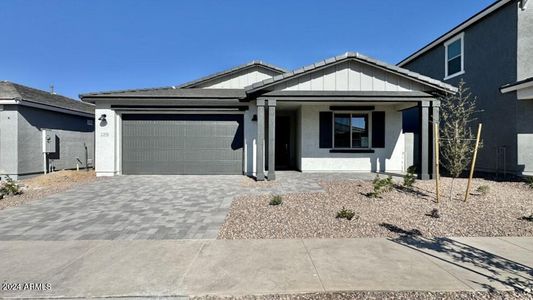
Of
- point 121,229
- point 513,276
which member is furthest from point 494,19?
point 121,229

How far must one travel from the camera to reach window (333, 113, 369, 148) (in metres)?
13.0

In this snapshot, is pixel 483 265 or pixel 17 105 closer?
pixel 483 265

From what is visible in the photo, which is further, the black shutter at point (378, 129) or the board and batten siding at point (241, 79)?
the board and batten siding at point (241, 79)

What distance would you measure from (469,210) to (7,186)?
12399 millimetres

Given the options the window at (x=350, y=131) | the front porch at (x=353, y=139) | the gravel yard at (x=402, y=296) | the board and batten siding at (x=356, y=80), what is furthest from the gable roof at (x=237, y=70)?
the gravel yard at (x=402, y=296)

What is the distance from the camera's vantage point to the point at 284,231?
17.6 ft

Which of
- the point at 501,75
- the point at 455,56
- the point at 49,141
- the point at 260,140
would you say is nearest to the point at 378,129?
the point at 501,75

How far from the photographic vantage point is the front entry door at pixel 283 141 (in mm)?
15913

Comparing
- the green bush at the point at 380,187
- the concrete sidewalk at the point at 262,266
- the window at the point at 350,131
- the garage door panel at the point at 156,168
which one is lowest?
the concrete sidewalk at the point at 262,266

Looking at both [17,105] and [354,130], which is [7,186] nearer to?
[17,105]

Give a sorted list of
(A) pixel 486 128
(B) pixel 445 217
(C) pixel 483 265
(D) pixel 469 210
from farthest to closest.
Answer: (A) pixel 486 128
(D) pixel 469 210
(B) pixel 445 217
(C) pixel 483 265

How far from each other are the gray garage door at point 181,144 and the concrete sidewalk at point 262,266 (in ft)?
25.3

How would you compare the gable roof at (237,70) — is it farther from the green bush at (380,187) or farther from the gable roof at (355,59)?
the green bush at (380,187)

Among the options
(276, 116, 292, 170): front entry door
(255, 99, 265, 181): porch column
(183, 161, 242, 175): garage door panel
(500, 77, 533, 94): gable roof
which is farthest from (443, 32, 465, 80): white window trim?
(183, 161, 242, 175): garage door panel
